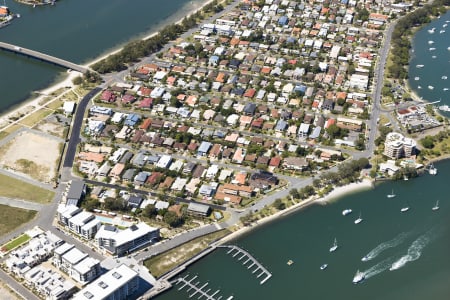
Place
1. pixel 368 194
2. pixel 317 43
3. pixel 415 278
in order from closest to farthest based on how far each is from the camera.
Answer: pixel 415 278 → pixel 368 194 → pixel 317 43

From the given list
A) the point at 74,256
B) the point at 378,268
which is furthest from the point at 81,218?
the point at 378,268

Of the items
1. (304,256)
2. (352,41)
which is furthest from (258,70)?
(304,256)

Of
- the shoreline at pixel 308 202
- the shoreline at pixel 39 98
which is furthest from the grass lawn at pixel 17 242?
the shoreline at pixel 39 98

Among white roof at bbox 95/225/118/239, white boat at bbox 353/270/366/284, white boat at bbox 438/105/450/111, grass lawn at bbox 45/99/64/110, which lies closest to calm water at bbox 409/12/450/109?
white boat at bbox 438/105/450/111

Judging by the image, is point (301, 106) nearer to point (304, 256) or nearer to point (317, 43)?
point (317, 43)

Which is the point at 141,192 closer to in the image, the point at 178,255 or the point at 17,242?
the point at 178,255

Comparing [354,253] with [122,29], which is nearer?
[354,253]

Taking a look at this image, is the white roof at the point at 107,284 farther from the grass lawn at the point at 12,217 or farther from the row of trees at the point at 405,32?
the row of trees at the point at 405,32

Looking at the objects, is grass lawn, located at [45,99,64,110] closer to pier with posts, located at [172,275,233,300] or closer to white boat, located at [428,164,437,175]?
pier with posts, located at [172,275,233,300]
